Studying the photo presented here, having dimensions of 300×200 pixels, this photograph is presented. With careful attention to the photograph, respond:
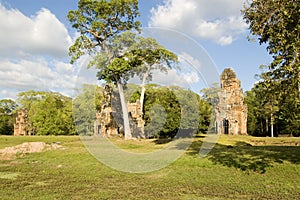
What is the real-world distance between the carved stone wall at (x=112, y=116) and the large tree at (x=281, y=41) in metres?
32.3

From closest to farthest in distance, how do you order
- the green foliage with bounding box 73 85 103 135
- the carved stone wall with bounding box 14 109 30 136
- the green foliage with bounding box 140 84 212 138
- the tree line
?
the green foliage with bounding box 140 84 212 138 → the tree line → the green foliage with bounding box 73 85 103 135 → the carved stone wall with bounding box 14 109 30 136

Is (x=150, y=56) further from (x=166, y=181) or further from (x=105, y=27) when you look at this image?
(x=166, y=181)

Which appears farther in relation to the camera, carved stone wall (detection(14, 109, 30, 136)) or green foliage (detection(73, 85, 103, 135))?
carved stone wall (detection(14, 109, 30, 136))

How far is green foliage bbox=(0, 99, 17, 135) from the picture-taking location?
71.2 metres

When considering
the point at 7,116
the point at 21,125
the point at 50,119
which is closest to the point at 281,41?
the point at 50,119

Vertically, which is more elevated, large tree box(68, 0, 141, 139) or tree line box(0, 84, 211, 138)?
large tree box(68, 0, 141, 139)

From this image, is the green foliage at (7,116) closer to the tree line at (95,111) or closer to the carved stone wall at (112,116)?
the tree line at (95,111)

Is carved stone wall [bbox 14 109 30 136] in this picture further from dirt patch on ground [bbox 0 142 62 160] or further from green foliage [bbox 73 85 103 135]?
dirt patch on ground [bbox 0 142 62 160]

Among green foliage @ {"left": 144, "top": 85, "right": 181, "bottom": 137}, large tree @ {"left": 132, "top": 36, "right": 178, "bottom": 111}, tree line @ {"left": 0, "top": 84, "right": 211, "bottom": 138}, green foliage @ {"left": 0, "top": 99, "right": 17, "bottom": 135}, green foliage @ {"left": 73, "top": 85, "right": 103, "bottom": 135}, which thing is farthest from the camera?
green foliage @ {"left": 0, "top": 99, "right": 17, "bottom": 135}

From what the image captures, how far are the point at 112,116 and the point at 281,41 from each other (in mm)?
38554

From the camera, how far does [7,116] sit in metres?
73.8

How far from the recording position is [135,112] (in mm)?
46531

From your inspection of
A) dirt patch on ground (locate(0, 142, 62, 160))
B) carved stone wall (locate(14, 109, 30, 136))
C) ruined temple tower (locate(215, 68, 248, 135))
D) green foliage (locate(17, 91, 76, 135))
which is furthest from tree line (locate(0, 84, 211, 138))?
dirt patch on ground (locate(0, 142, 62, 160))

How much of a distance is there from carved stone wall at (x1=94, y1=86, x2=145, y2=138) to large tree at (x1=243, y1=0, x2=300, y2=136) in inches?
1272
